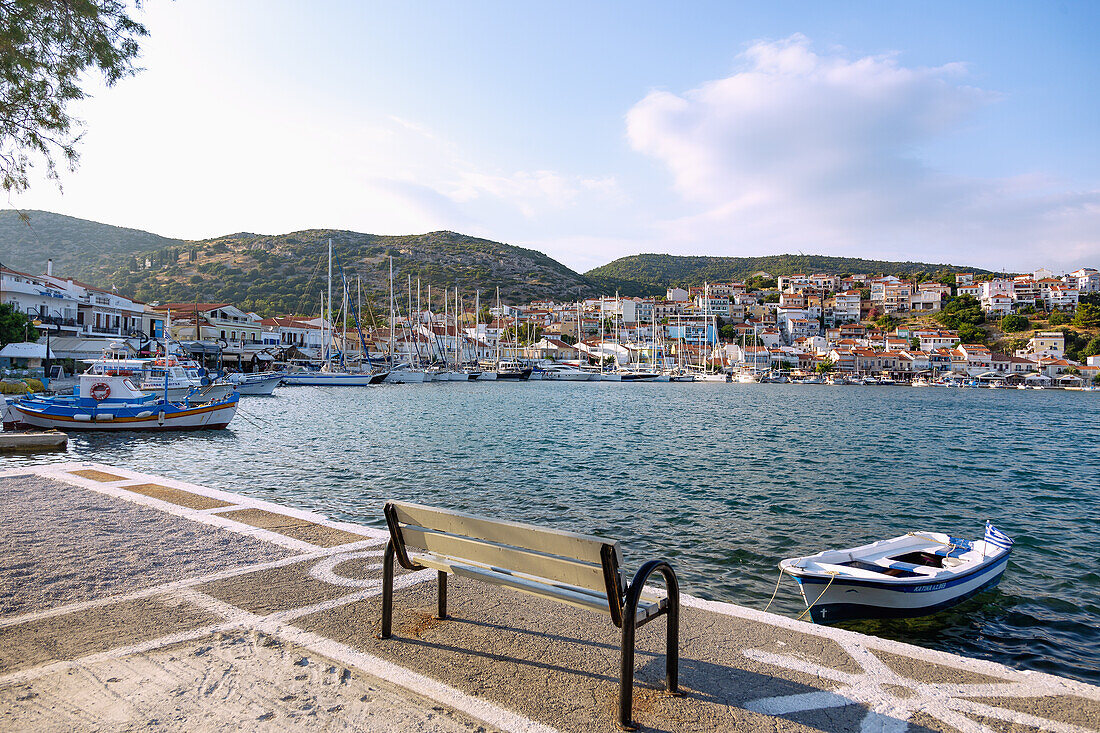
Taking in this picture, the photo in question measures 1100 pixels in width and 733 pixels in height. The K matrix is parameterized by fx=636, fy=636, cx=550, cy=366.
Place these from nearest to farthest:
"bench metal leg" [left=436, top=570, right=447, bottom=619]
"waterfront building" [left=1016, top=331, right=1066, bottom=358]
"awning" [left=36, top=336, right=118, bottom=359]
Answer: "bench metal leg" [left=436, top=570, right=447, bottom=619], "awning" [left=36, top=336, right=118, bottom=359], "waterfront building" [left=1016, top=331, right=1066, bottom=358]

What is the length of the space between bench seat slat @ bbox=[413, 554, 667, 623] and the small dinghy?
3255 mm

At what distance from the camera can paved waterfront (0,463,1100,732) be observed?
282 cm

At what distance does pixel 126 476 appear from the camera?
8.59 m

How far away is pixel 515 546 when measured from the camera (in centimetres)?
328

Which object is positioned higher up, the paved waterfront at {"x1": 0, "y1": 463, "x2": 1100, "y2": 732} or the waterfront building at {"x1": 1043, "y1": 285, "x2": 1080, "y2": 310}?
the waterfront building at {"x1": 1043, "y1": 285, "x2": 1080, "y2": 310}

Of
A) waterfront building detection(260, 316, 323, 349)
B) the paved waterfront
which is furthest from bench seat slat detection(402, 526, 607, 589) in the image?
waterfront building detection(260, 316, 323, 349)

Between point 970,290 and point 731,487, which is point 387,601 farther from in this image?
point 970,290

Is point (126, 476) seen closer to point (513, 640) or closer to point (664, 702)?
point (513, 640)

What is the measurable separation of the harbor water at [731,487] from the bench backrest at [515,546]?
4185mm

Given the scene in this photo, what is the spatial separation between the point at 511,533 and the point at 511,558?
137mm

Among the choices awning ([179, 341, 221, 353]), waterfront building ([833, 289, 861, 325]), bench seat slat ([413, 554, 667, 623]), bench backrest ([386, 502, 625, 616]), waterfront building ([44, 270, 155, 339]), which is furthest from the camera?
waterfront building ([833, 289, 861, 325])

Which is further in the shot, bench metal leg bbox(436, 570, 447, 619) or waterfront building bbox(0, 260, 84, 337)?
waterfront building bbox(0, 260, 84, 337)

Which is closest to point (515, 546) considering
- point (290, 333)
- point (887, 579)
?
point (887, 579)

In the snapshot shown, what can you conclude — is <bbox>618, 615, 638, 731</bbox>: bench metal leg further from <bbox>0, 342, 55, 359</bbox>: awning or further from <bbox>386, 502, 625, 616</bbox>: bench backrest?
<bbox>0, 342, 55, 359</bbox>: awning
